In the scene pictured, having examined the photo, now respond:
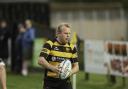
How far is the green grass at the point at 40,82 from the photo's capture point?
17734 millimetres

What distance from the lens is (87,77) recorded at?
1989cm

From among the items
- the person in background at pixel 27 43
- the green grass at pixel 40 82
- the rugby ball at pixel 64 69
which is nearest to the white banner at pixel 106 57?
the green grass at pixel 40 82

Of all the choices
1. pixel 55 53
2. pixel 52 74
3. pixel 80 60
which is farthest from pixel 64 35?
pixel 80 60

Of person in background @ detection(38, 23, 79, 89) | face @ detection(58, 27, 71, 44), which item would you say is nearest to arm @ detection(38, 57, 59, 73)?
person in background @ detection(38, 23, 79, 89)

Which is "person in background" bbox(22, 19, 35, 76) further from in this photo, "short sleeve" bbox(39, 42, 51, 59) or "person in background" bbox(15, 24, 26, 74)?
"short sleeve" bbox(39, 42, 51, 59)

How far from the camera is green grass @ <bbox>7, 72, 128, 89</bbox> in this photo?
→ 698 inches

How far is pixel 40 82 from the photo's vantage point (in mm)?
18656

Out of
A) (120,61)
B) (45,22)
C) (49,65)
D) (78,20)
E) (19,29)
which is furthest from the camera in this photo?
(78,20)

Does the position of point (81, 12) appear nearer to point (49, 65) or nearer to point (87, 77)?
point (87, 77)

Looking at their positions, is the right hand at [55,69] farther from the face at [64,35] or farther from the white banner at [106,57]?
the white banner at [106,57]

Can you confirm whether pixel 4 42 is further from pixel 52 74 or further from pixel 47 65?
pixel 47 65

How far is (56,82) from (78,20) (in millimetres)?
37112

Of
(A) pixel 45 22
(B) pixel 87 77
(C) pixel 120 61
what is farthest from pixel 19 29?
(A) pixel 45 22

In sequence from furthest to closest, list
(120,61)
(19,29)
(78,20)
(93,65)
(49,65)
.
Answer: (78,20)
(19,29)
(93,65)
(120,61)
(49,65)
